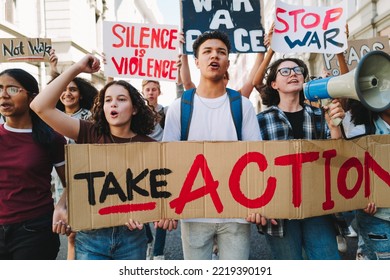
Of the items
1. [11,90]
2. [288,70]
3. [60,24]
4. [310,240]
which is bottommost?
[310,240]

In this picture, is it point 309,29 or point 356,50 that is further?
point 356,50

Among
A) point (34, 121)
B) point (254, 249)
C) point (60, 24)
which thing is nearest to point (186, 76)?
point (34, 121)

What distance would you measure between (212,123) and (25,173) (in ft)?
2.78

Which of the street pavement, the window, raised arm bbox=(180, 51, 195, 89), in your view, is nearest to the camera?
raised arm bbox=(180, 51, 195, 89)

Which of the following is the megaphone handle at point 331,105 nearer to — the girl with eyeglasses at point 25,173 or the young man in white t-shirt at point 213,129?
the young man in white t-shirt at point 213,129

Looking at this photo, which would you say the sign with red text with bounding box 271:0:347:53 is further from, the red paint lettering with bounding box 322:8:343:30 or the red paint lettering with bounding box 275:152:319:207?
the red paint lettering with bounding box 275:152:319:207

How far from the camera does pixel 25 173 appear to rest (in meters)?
1.74

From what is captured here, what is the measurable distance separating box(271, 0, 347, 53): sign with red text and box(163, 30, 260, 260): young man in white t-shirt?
106cm

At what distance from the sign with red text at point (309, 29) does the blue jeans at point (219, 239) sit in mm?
1456

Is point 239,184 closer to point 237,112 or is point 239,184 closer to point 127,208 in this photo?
point 237,112

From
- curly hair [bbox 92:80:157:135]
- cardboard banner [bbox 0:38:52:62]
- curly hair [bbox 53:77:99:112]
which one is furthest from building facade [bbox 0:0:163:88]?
curly hair [bbox 92:80:157:135]

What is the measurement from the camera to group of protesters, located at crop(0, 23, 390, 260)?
171 centimetres

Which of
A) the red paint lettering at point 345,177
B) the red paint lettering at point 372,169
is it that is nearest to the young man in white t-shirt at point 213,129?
the red paint lettering at point 345,177
